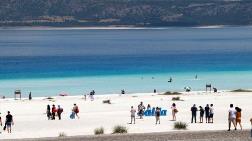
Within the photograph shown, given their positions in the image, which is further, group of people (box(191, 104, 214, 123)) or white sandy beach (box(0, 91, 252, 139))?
group of people (box(191, 104, 214, 123))

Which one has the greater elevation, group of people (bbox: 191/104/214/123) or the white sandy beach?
group of people (bbox: 191/104/214/123)

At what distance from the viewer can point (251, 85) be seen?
175 feet

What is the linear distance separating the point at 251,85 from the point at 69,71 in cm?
2089

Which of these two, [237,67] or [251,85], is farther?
[237,67]

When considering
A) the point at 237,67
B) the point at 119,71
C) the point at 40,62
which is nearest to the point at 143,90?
the point at 119,71

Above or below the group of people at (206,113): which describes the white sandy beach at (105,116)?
below

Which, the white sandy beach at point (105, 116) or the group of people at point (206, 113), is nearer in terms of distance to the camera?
the white sandy beach at point (105, 116)

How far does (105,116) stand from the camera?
29.0 m

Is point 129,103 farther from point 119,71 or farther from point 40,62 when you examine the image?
point 40,62

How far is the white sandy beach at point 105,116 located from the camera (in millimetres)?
23875

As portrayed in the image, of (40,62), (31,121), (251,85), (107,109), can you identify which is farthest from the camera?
(40,62)

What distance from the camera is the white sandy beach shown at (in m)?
23.9

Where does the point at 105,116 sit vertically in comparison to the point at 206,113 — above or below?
below

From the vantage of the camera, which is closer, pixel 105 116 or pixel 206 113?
pixel 206 113
